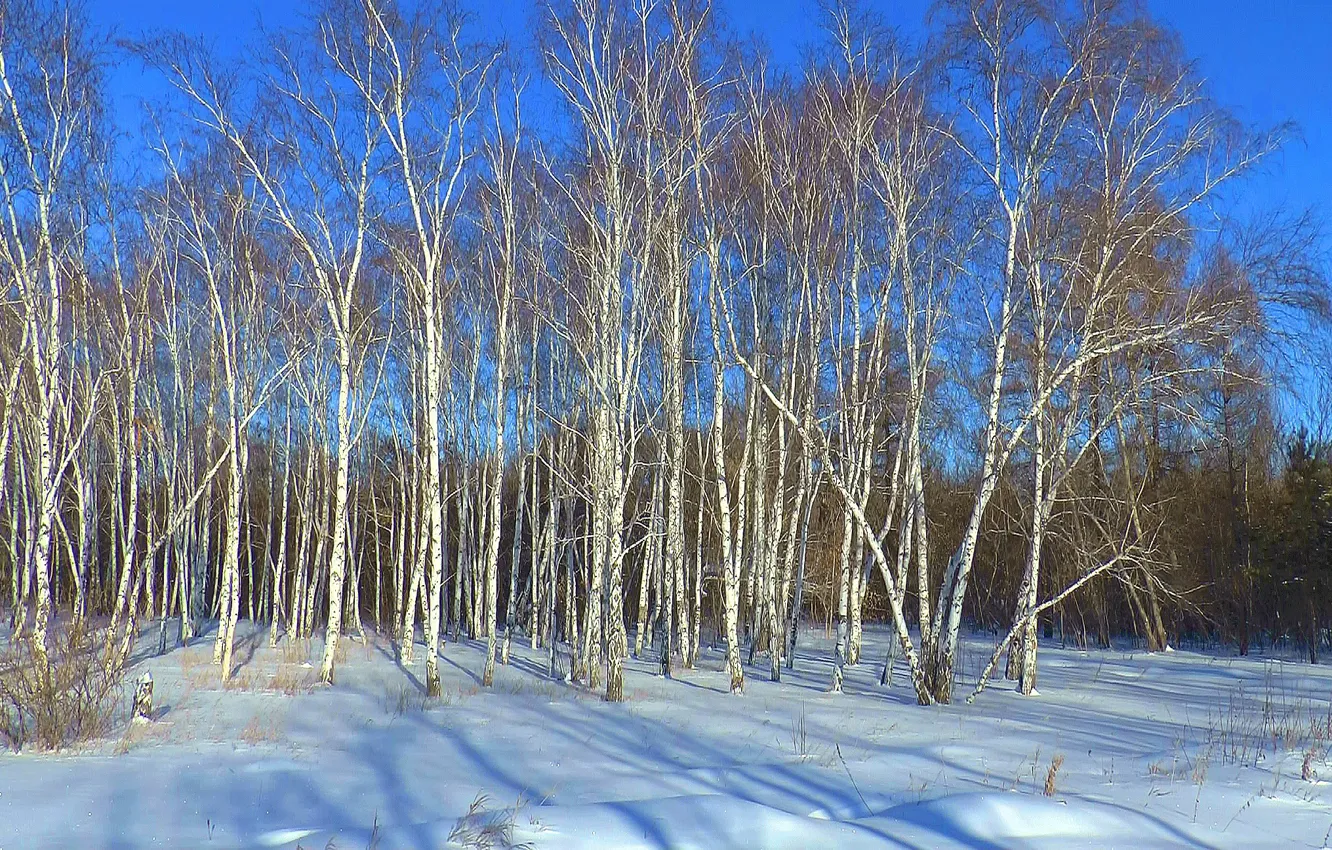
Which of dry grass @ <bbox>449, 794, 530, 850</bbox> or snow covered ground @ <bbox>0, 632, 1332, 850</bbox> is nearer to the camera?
dry grass @ <bbox>449, 794, 530, 850</bbox>

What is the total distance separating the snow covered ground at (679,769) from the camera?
5.57m

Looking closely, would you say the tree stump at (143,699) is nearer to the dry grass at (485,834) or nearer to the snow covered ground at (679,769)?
the snow covered ground at (679,769)

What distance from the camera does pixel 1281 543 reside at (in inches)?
806

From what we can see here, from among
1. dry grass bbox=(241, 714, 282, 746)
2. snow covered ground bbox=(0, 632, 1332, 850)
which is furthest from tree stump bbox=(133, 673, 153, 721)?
dry grass bbox=(241, 714, 282, 746)

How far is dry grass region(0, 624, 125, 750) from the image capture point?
8422 millimetres

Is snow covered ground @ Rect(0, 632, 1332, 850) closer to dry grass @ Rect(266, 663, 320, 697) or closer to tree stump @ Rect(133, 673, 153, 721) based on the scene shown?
dry grass @ Rect(266, 663, 320, 697)

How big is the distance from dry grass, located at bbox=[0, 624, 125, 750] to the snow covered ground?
0.99ft

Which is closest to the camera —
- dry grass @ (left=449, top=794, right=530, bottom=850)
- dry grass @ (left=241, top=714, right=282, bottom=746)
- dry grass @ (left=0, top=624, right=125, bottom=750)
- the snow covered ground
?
dry grass @ (left=449, top=794, right=530, bottom=850)

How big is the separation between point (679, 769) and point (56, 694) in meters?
5.46

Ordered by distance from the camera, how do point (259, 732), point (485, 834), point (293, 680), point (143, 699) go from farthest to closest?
point (293, 680) < point (143, 699) < point (259, 732) < point (485, 834)

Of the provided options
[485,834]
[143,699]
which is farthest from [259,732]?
[485,834]

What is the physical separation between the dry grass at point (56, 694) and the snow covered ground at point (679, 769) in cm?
30

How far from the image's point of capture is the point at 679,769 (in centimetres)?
789

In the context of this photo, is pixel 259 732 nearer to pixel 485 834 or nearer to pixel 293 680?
pixel 293 680
